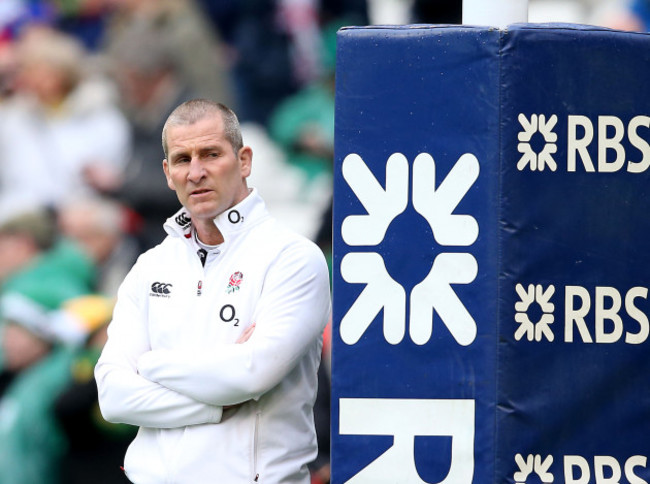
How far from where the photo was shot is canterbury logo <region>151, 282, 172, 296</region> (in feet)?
15.9

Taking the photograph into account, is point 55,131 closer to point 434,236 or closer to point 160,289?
point 160,289

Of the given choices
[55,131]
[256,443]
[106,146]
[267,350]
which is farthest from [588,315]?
[55,131]

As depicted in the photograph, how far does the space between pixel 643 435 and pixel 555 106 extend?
1014mm

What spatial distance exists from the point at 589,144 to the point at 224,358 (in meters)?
1.28

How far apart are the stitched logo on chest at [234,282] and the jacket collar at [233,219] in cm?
13

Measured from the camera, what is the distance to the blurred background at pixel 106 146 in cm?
746

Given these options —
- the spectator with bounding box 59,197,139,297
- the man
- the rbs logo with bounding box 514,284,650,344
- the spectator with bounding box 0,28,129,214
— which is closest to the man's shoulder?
the man

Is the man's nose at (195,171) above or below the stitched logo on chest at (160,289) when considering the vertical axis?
above

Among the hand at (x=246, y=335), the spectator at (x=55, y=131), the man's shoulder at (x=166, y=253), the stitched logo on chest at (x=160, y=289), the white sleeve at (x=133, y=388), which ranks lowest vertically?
the white sleeve at (x=133, y=388)

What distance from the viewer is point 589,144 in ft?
14.6

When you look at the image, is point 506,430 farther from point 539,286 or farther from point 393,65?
point 393,65

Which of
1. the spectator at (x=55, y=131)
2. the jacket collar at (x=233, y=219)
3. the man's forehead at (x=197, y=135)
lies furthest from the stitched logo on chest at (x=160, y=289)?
the spectator at (x=55, y=131)

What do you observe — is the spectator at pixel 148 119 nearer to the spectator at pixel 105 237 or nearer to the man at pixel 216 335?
the spectator at pixel 105 237

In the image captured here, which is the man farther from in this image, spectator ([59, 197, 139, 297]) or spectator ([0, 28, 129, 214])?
spectator ([0, 28, 129, 214])
